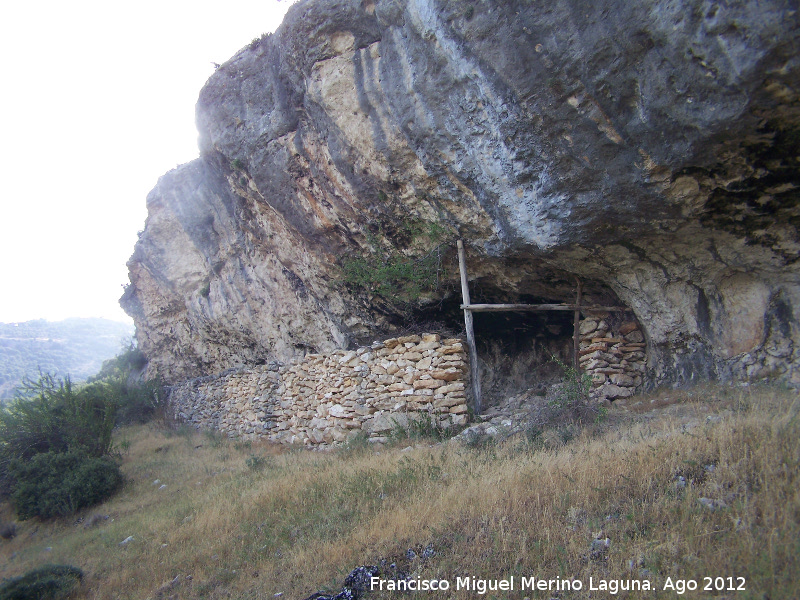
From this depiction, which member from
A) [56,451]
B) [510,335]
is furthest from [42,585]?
[510,335]

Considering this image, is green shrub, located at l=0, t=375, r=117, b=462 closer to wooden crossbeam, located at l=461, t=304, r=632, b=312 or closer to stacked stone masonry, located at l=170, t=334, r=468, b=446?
stacked stone masonry, located at l=170, t=334, r=468, b=446

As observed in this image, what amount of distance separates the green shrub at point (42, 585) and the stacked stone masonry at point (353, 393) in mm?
4293

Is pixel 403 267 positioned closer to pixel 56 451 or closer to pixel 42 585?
pixel 42 585

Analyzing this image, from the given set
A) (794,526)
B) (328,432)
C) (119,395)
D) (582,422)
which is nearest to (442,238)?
(582,422)

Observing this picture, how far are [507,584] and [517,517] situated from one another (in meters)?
0.67

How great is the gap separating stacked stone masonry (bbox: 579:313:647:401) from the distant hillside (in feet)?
161

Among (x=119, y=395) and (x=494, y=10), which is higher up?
(x=494, y=10)

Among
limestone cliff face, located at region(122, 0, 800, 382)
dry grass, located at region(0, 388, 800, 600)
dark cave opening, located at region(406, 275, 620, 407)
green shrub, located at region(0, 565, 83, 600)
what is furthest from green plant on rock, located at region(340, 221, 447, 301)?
green shrub, located at region(0, 565, 83, 600)

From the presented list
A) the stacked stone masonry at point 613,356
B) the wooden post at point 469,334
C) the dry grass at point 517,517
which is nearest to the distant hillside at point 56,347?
the dry grass at point 517,517

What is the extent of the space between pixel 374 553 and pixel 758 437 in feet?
10.0

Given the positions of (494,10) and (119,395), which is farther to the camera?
(119,395)

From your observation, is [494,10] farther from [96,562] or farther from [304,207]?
[96,562]

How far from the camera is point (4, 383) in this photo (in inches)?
1932

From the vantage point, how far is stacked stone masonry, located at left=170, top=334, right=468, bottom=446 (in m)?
7.48
